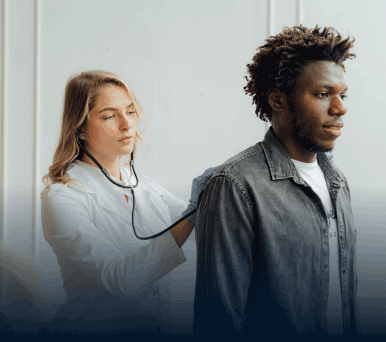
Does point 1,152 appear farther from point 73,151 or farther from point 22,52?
point 73,151

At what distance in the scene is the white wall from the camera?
4.44 feet

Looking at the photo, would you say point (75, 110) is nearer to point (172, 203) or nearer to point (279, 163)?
point (172, 203)

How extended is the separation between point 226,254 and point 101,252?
0.36 m

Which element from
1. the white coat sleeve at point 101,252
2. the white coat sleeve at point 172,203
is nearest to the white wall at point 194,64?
the white coat sleeve at point 172,203

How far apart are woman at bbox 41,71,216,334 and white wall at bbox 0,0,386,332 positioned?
357mm

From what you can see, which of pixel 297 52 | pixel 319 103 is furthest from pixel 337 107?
pixel 297 52

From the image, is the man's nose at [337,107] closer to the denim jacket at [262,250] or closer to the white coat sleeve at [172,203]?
the denim jacket at [262,250]

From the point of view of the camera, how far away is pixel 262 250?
0.69 metres

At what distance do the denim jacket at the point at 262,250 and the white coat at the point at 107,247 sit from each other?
206 millimetres

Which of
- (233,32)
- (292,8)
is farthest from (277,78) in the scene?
(292,8)

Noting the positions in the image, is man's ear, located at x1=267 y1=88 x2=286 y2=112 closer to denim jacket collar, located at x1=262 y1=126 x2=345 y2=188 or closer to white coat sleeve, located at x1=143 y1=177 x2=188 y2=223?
denim jacket collar, located at x1=262 y1=126 x2=345 y2=188

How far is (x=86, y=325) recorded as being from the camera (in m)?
0.99

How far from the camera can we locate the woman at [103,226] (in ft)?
2.88

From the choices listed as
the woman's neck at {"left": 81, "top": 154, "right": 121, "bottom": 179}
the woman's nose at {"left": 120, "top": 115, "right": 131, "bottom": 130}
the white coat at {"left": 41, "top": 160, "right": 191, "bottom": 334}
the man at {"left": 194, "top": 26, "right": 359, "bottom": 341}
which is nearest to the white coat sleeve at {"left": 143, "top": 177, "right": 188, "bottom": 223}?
the white coat at {"left": 41, "top": 160, "right": 191, "bottom": 334}
